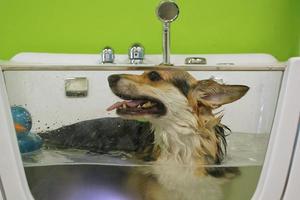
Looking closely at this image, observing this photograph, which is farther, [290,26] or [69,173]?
[290,26]

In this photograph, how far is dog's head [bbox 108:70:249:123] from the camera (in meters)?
0.53

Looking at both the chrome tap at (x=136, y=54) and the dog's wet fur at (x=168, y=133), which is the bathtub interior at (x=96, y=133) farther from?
the chrome tap at (x=136, y=54)

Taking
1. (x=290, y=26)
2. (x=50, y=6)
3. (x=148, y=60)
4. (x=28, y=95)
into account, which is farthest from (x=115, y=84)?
(x=290, y=26)

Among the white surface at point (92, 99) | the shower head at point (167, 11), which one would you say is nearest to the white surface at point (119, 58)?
the shower head at point (167, 11)

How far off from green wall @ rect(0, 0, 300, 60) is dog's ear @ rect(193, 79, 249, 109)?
92 cm

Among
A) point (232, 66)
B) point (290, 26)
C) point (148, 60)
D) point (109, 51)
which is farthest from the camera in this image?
point (290, 26)

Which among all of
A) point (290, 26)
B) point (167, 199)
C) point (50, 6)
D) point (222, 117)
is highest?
point (50, 6)

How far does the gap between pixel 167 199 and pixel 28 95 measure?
0.99ft

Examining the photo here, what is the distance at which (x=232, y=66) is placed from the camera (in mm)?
534

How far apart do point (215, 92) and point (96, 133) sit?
0.71 ft

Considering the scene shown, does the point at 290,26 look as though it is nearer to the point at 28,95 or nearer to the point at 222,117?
the point at 222,117

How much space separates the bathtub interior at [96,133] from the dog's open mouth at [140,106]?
0.5 inches

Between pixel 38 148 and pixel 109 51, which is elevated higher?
pixel 109 51

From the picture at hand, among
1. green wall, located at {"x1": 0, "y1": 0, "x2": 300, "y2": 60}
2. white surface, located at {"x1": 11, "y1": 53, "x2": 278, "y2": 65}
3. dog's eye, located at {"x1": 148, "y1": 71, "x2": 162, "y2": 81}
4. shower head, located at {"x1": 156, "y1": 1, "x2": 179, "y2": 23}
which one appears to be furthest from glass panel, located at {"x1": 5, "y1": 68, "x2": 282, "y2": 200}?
green wall, located at {"x1": 0, "y1": 0, "x2": 300, "y2": 60}
